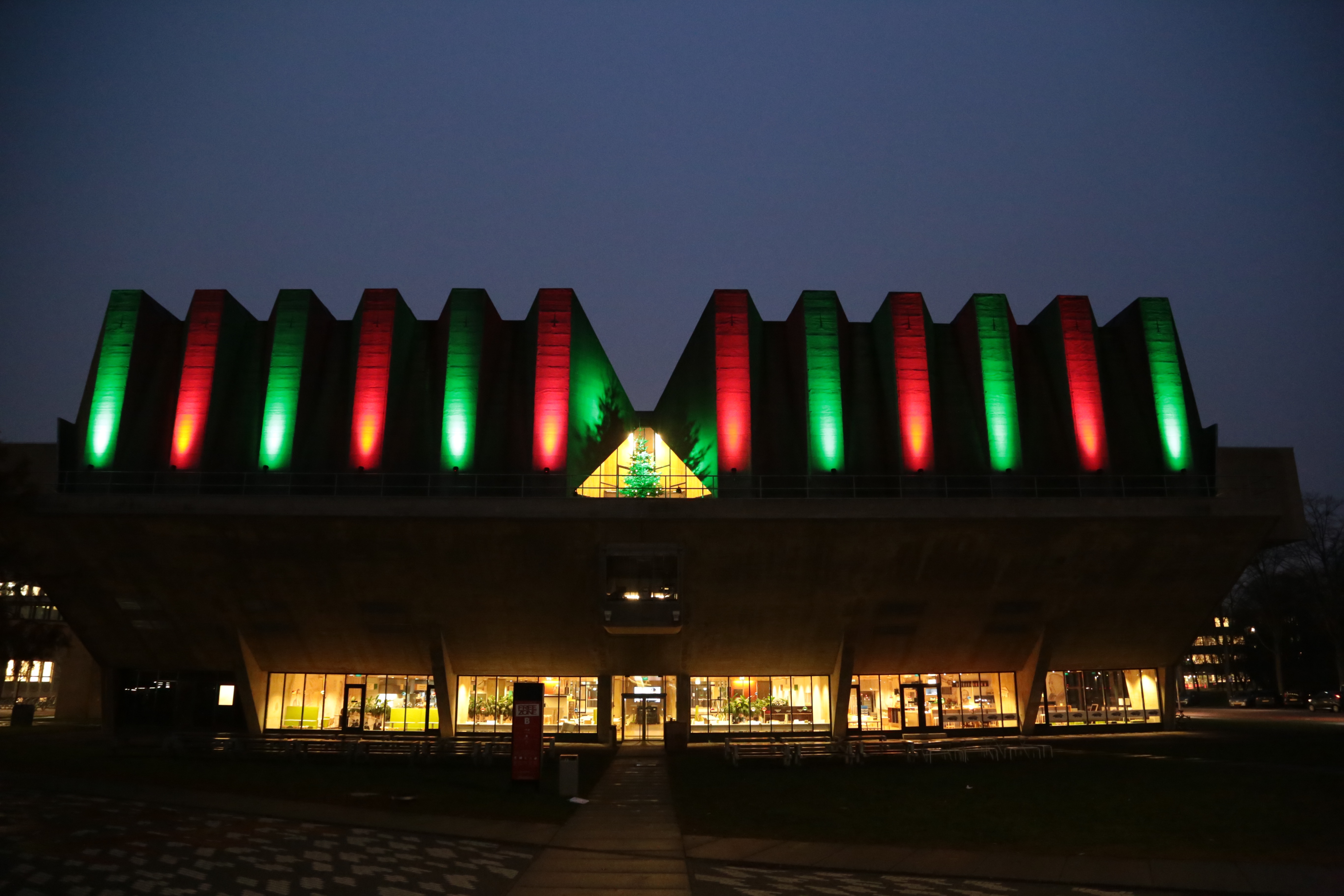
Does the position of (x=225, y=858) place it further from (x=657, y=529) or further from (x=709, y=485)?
(x=709, y=485)

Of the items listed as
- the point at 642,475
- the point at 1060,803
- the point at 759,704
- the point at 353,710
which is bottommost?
the point at 1060,803

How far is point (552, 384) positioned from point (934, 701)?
2026 cm

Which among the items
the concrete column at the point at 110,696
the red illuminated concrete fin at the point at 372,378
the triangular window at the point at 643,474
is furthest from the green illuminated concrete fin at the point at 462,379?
the concrete column at the point at 110,696

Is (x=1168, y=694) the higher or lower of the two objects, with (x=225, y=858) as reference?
higher

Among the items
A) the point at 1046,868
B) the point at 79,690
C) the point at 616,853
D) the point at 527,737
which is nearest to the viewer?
the point at 1046,868

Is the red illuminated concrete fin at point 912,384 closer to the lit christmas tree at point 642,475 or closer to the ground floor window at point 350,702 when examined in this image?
the lit christmas tree at point 642,475

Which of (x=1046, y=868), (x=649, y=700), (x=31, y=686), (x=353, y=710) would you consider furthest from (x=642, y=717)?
(x=31, y=686)

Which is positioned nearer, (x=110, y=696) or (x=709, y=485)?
(x=709, y=485)

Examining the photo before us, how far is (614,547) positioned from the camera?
96.6ft

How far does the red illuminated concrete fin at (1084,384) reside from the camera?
111 feet

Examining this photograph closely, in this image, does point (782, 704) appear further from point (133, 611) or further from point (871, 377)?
point (133, 611)

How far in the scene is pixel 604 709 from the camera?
33.9m

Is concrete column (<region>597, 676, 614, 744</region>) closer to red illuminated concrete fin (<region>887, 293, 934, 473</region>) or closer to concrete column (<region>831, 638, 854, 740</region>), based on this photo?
concrete column (<region>831, 638, 854, 740</region>)

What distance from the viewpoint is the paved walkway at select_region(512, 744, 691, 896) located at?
11.3 meters
